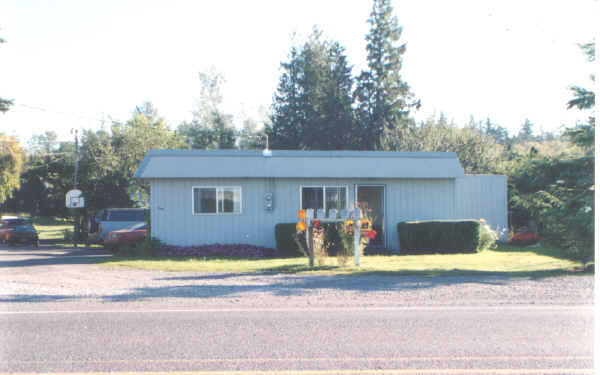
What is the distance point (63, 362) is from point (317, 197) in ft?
41.5

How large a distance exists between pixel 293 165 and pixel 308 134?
21.9 meters

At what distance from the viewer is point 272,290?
9.23 metres

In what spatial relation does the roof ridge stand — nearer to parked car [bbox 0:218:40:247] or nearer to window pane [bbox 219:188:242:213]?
window pane [bbox 219:188:242:213]

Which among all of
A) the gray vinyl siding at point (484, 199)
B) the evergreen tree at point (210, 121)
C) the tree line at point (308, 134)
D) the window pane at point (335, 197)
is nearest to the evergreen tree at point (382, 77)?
the tree line at point (308, 134)

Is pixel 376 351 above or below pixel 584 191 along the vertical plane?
below

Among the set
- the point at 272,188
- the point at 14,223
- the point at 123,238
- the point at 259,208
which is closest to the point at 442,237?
the point at 272,188

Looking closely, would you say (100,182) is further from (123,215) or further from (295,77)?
(295,77)

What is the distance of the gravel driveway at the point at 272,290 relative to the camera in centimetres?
802

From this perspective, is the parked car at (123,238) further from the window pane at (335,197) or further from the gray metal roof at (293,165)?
the window pane at (335,197)

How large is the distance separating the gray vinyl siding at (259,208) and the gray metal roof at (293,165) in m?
0.30

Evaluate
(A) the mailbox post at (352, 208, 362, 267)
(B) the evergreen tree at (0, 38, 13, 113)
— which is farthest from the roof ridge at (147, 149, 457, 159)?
(B) the evergreen tree at (0, 38, 13, 113)

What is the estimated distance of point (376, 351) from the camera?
5285mm

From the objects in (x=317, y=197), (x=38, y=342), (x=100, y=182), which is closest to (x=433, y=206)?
(x=317, y=197)

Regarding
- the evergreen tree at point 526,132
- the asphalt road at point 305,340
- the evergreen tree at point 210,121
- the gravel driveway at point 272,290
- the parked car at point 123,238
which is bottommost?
the gravel driveway at point 272,290
